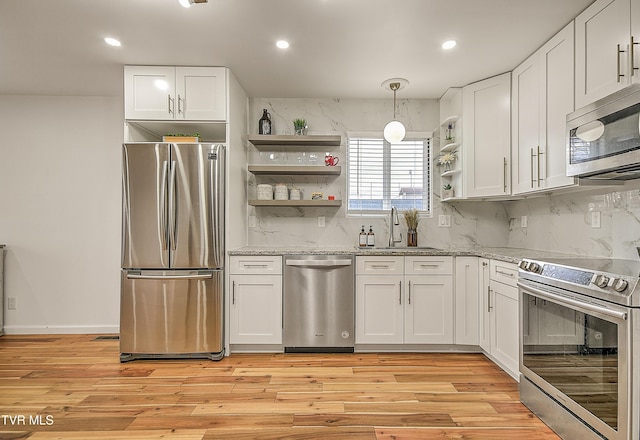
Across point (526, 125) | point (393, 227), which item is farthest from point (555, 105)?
point (393, 227)

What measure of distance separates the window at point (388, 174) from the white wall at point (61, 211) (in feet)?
8.54

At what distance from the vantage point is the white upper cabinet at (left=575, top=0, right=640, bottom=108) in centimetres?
185

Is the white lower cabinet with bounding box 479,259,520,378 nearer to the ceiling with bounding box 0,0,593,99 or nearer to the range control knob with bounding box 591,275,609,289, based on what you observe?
the range control knob with bounding box 591,275,609,289

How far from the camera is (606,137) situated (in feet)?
5.98

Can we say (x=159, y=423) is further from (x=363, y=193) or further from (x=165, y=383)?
(x=363, y=193)

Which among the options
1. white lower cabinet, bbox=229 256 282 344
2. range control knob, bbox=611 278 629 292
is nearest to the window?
white lower cabinet, bbox=229 256 282 344

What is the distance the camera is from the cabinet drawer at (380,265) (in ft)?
10.2

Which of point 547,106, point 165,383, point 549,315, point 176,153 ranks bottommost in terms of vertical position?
point 165,383

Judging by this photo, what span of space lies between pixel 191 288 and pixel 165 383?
73 centimetres

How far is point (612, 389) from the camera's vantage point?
1.54 metres

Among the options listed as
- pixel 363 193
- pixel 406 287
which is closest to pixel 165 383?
pixel 406 287

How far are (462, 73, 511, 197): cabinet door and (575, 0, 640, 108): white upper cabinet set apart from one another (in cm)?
85

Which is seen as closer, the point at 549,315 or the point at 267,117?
the point at 549,315

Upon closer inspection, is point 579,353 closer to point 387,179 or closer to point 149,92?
point 387,179
